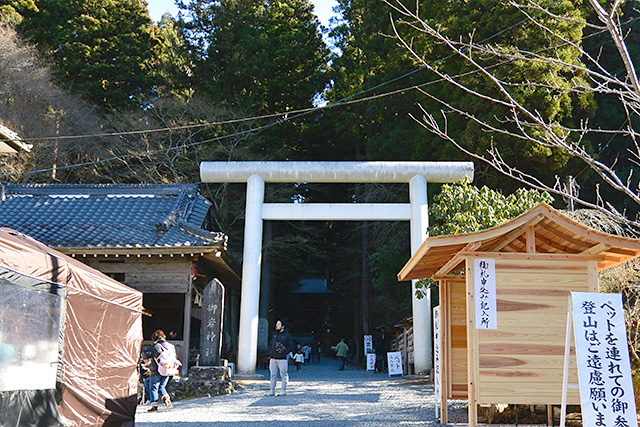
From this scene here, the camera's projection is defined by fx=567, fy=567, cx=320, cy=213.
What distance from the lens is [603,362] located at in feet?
15.7

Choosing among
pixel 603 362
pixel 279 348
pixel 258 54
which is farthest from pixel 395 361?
pixel 258 54

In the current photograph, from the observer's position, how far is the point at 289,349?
10.2 metres

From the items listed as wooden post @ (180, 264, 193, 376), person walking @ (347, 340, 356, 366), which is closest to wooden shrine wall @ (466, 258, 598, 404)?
wooden post @ (180, 264, 193, 376)

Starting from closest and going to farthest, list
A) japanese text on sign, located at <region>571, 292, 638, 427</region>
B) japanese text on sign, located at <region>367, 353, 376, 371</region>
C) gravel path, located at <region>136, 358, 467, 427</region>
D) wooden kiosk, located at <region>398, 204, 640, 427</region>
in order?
japanese text on sign, located at <region>571, 292, 638, 427</region>
wooden kiosk, located at <region>398, 204, 640, 427</region>
gravel path, located at <region>136, 358, 467, 427</region>
japanese text on sign, located at <region>367, 353, 376, 371</region>

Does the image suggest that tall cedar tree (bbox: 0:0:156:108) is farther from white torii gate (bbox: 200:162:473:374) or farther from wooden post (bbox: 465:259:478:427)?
wooden post (bbox: 465:259:478:427)

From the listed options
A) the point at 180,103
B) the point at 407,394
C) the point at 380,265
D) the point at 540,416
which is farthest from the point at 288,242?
the point at 540,416

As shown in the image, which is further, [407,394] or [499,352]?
[407,394]

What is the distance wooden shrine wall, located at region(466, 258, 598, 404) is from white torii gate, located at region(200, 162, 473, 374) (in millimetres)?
7755

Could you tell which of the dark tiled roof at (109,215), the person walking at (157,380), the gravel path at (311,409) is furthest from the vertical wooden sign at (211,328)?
the person walking at (157,380)

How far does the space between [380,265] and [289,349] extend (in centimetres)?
923

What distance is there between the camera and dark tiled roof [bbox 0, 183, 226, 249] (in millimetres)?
12312

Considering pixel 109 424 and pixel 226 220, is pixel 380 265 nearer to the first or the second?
pixel 226 220

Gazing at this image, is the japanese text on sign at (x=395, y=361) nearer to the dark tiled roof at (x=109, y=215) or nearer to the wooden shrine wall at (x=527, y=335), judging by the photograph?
the dark tiled roof at (x=109, y=215)

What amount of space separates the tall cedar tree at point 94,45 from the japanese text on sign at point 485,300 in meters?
19.8
